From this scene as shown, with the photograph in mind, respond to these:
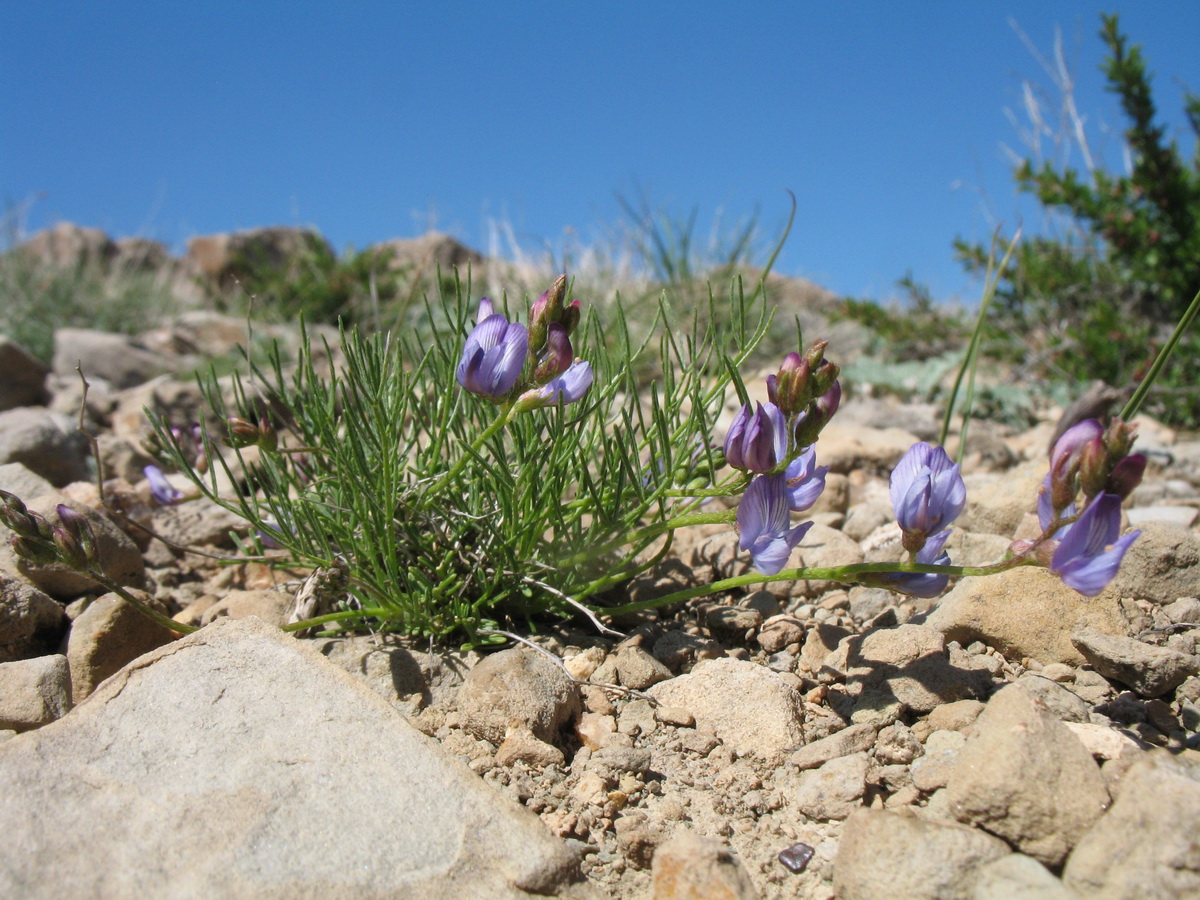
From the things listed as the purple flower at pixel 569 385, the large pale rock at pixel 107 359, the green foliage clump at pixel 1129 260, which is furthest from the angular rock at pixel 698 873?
the large pale rock at pixel 107 359

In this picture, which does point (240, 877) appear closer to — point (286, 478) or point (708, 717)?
point (708, 717)

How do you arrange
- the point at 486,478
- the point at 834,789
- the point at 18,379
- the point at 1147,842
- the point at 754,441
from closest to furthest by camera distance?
the point at 1147,842 < the point at 834,789 < the point at 754,441 < the point at 486,478 < the point at 18,379

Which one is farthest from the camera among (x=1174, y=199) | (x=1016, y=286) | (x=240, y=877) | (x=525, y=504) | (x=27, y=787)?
(x=1016, y=286)

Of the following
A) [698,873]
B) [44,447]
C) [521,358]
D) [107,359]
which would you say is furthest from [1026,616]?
[107,359]

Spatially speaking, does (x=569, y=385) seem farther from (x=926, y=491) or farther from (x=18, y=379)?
(x=18, y=379)

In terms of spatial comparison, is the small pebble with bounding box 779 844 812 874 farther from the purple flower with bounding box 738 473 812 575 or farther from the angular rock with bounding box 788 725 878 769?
the purple flower with bounding box 738 473 812 575

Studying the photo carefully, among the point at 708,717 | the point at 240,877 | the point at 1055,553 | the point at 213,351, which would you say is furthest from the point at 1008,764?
the point at 213,351

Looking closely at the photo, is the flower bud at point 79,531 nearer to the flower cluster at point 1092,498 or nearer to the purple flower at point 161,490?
the purple flower at point 161,490
